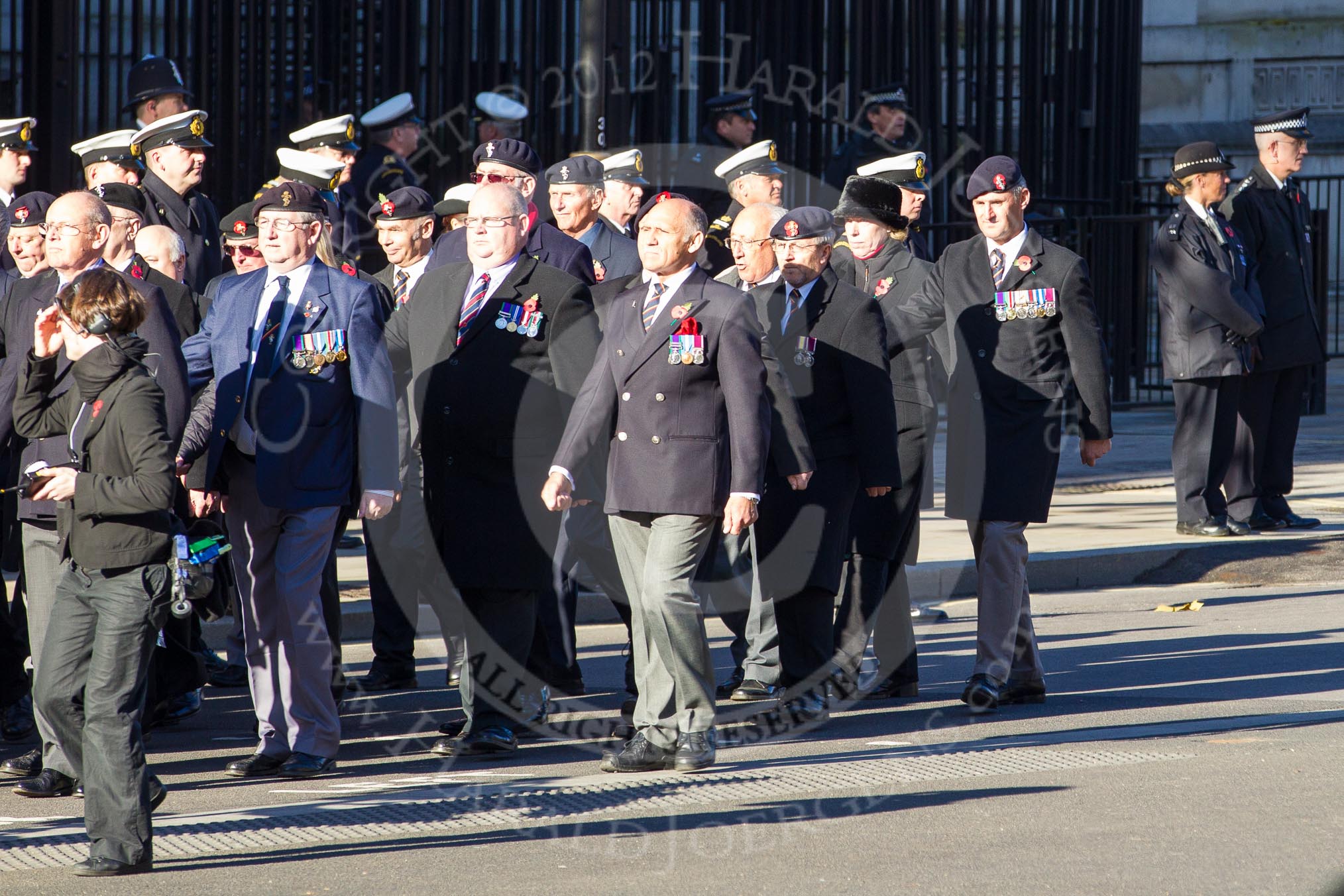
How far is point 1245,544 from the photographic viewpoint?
11195 millimetres

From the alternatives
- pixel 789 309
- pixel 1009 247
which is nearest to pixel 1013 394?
pixel 1009 247

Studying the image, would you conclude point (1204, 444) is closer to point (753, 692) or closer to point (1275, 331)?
point (1275, 331)

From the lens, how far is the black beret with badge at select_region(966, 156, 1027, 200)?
764 centimetres

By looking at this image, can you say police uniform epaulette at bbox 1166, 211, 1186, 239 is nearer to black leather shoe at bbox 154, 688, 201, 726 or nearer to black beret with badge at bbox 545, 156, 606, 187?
black beret with badge at bbox 545, 156, 606, 187

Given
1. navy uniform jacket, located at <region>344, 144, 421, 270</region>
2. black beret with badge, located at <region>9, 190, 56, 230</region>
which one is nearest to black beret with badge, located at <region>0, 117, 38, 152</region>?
black beret with badge, located at <region>9, 190, 56, 230</region>

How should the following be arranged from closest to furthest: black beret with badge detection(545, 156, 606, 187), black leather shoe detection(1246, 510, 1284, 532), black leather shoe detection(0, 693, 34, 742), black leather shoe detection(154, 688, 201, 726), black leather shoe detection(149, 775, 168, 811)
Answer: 1. black leather shoe detection(149, 775, 168, 811)
2. black leather shoe detection(0, 693, 34, 742)
3. black leather shoe detection(154, 688, 201, 726)
4. black beret with badge detection(545, 156, 606, 187)
5. black leather shoe detection(1246, 510, 1284, 532)

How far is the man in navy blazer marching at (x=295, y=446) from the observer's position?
253 inches

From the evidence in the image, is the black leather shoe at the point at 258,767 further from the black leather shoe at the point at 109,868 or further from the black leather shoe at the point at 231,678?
the black leather shoe at the point at 231,678

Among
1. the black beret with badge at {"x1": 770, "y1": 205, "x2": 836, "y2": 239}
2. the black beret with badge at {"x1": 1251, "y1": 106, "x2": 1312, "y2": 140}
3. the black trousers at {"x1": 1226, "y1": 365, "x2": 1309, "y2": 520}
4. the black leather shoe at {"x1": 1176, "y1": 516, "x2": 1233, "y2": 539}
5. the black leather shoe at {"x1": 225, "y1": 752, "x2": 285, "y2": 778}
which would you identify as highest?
the black beret with badge at {"x1": 1251, "y1": 106, "x2": 1312, "y2": 140}

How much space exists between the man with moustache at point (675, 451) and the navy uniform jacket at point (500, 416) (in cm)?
30

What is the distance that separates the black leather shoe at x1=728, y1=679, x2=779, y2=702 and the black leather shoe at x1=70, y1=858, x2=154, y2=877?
3.11 meters

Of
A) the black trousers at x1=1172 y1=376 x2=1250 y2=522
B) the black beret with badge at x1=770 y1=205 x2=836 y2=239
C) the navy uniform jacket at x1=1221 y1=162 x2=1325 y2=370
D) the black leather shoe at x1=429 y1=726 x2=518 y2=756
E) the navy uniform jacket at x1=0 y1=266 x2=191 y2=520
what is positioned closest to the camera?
the navy uniform jacket at x1=0 y1=266 x2=191 y2=520

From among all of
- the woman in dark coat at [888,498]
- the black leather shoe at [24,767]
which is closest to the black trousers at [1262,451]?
the woman in dark coat at [888,498]

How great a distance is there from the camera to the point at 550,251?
7918 mm
